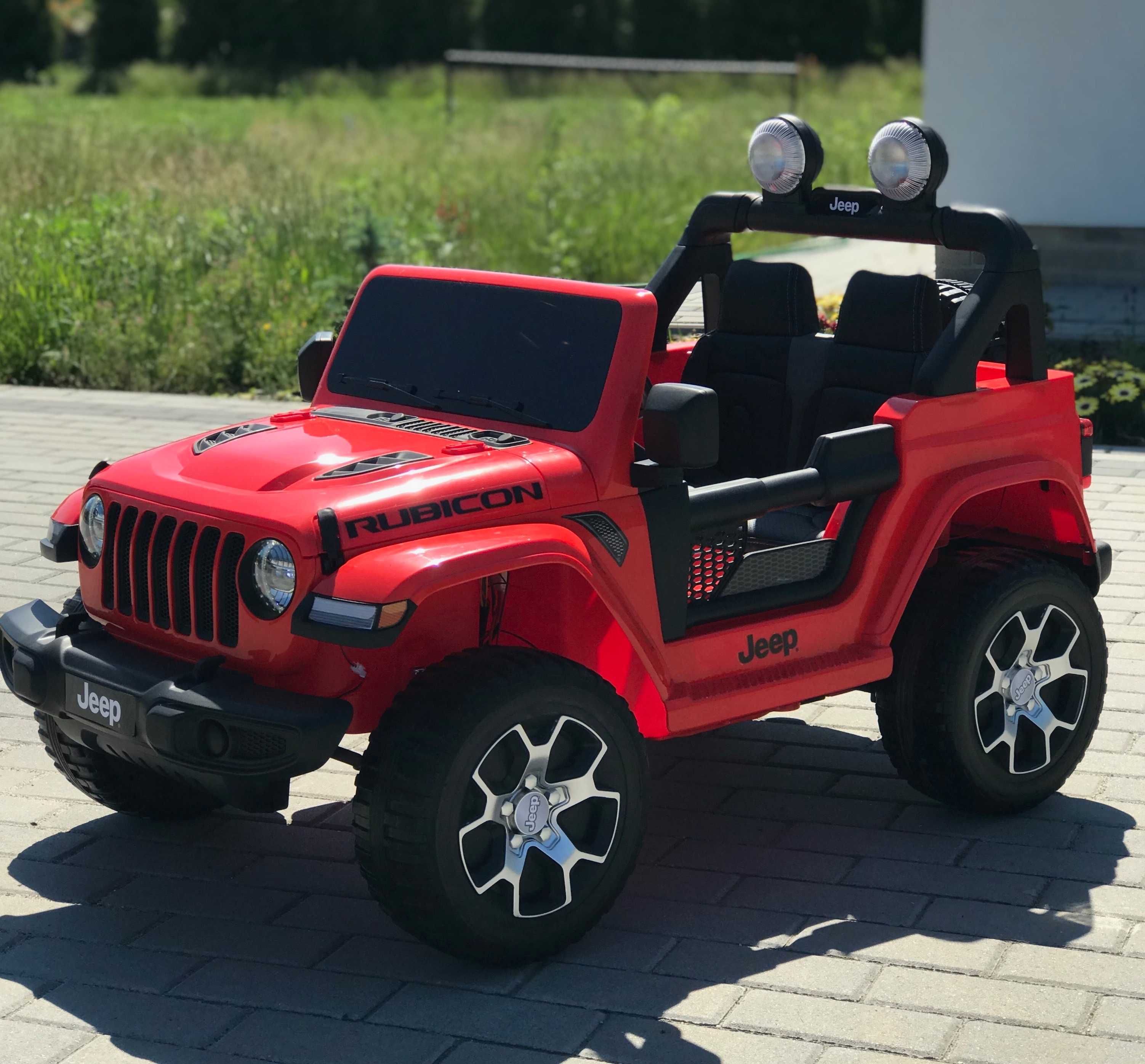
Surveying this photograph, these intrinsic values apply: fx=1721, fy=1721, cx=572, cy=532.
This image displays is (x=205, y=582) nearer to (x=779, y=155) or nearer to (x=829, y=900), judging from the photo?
(x=829, y=900)

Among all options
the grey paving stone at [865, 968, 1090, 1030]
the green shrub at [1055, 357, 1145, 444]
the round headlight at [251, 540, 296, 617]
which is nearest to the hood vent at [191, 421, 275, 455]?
the round headlight at [251, 540, 296, 617]

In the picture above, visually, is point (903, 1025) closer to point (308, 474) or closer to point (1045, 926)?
point (1045, 926)

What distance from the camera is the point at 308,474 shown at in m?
4.25

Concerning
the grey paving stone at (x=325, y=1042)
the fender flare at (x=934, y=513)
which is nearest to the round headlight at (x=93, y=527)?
the grey paving stone at (x=325, y=1042)

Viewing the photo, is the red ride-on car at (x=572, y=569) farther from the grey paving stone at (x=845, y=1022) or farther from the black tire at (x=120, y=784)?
the grey paving stone at (x=845, y=1022)

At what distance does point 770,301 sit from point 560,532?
6.02 feet

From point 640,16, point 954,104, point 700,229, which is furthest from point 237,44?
point 700,229

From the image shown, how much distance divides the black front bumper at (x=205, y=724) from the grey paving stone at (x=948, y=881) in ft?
5.33

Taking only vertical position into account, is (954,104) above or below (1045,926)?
above

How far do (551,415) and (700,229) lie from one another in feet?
4.94

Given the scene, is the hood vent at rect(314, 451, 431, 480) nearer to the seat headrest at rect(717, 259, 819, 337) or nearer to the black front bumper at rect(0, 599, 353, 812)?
the black front bumper at rect(0, 599, 353, 812)

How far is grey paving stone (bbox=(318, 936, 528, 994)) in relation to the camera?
161 inches

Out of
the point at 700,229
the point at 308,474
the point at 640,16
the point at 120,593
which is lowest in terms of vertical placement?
the point at 120,593

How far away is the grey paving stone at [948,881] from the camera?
457cm
